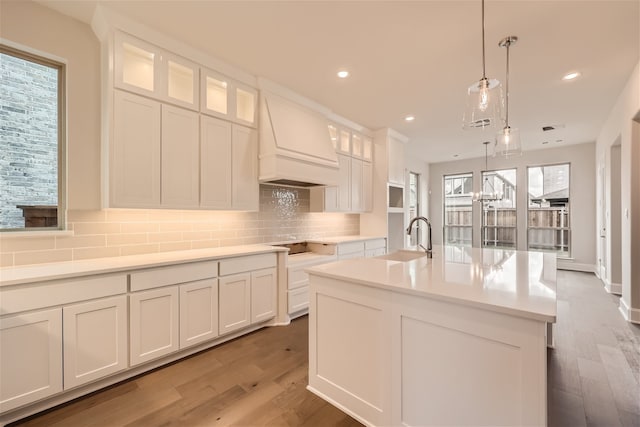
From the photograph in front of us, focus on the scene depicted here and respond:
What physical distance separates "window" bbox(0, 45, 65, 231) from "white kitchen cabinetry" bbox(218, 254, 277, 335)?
4.59 feet

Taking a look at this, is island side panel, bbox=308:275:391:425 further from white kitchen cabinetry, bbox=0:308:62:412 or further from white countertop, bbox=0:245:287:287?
white kitchen cabinetry, bbox=0:308:62:412

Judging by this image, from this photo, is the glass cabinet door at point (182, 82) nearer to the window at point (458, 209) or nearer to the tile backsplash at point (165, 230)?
the tile backsplash at point (165, 230)

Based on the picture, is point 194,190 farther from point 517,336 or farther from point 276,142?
point 517,336

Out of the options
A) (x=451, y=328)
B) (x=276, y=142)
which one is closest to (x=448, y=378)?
(x=451, y=328)

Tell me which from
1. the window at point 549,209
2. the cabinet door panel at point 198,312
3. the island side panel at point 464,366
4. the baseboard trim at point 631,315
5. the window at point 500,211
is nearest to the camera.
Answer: the island side panel at point 464,366

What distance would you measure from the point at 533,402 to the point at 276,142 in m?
2.88

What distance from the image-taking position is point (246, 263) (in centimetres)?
292

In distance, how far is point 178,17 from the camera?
224cm

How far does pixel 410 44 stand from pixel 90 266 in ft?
10.2

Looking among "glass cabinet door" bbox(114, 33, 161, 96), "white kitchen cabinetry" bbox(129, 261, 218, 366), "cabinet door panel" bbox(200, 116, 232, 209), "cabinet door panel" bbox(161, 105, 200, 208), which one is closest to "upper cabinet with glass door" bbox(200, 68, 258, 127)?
"cabinet door panel" bbox(200, 116, 232, 209)

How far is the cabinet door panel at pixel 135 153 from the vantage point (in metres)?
2.23

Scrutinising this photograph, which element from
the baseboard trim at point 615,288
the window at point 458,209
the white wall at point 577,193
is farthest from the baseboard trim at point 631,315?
the window at point 458,209

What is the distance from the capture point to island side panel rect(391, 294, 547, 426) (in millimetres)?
1111

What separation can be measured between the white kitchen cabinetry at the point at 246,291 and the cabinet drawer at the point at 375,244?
6.17 feet
